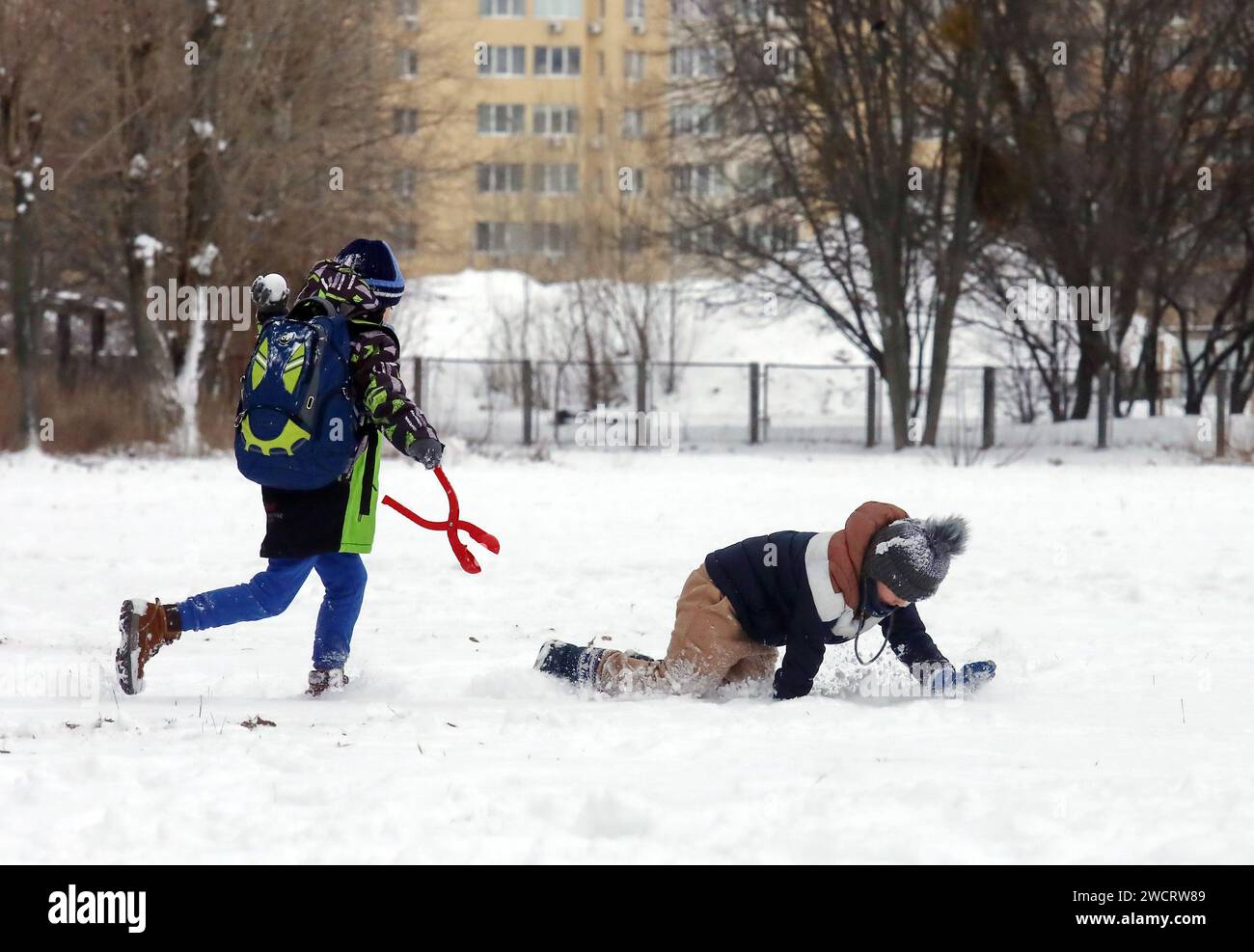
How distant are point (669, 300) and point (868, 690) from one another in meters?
32.6

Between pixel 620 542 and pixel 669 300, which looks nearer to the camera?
pixel 620 542

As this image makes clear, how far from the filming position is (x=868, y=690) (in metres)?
5.15

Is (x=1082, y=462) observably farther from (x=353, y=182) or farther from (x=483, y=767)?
(x=483, y=767)

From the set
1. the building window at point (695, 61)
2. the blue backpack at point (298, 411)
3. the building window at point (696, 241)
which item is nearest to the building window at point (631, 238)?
the building window at point (696, 241)

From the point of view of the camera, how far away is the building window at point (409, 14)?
85.5 feet

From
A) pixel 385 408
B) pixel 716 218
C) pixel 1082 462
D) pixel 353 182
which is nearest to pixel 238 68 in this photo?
pixel 353 182

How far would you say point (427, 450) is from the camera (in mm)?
4898

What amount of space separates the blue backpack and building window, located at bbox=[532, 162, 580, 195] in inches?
1691

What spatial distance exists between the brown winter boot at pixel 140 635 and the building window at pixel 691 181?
20397 mm

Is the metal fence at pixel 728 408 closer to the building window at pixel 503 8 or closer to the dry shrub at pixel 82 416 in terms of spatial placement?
the dry shrub at pixel 82 416

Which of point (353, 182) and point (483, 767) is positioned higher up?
point (353, 182)

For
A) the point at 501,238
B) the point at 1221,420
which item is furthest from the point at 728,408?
the point at 501,238

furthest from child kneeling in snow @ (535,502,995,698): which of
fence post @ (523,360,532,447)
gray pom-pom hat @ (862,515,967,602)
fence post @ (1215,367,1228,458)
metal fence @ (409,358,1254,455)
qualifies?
fence post @ (523,360,532,447)
